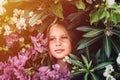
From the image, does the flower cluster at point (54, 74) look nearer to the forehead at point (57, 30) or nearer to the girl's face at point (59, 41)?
the girl's face at point (59, 41)

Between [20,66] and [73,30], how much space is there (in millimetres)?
612

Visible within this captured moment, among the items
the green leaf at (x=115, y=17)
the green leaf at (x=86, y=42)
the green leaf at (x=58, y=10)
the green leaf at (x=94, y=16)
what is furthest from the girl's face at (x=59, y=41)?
the green leaf at (x=115, y=17)

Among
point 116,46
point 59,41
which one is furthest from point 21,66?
point 116,46

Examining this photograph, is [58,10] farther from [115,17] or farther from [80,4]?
[115,17]

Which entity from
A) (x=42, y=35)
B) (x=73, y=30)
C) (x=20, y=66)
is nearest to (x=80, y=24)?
(x=73, y=30)

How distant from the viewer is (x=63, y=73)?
3393 mm

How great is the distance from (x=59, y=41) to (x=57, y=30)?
102 millimetres

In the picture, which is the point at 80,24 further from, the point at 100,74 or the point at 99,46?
the point at 100,74

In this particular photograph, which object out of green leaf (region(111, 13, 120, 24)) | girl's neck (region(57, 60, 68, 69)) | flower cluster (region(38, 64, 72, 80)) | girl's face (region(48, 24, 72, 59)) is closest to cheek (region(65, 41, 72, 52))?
girl's face (region(48, 24, 72, 59))

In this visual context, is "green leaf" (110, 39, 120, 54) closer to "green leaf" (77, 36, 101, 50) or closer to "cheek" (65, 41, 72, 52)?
"green leaf" (77, 36, 101, 50)

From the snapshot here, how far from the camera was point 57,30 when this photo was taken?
3625 millimetres

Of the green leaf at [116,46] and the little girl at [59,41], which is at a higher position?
the little girl at [59,41]

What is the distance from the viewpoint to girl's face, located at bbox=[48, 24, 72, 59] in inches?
142

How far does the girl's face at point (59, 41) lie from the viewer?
3.60 metres
